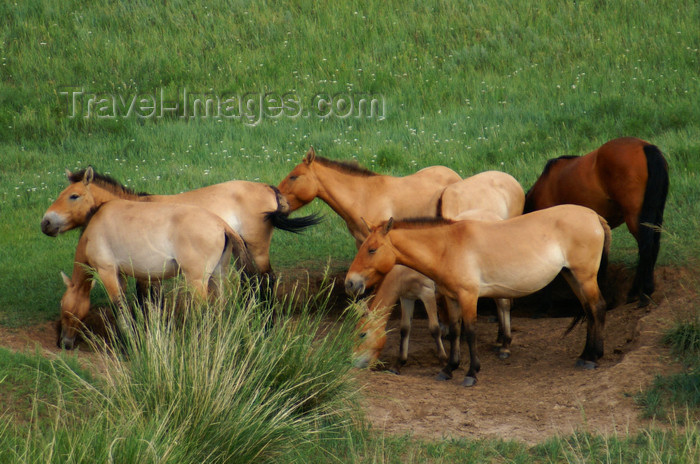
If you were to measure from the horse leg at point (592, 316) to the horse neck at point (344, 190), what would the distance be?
244 cm

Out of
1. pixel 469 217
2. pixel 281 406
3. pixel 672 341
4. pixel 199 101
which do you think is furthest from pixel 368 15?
pixel 281 406

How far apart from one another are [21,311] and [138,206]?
2.00 m

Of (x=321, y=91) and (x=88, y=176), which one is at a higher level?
(x=88, y=176)

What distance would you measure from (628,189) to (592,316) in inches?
78.1

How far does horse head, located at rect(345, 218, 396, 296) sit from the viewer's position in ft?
24.1

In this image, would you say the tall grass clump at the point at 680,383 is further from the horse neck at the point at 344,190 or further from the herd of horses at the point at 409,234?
the horse neck at the point at 344,190

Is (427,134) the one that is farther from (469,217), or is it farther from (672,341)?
(672,341)

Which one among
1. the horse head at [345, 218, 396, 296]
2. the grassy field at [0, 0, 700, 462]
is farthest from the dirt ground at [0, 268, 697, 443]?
the grassy field at [0, 0, 700, 462]

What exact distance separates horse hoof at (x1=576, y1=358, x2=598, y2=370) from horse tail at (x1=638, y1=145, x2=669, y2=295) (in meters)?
1.50

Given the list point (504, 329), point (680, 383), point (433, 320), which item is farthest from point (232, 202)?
point (680, 383)

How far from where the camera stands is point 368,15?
18.0 meters

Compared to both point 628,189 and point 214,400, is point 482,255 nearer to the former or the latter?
point 628,189

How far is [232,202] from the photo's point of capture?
8828 mm

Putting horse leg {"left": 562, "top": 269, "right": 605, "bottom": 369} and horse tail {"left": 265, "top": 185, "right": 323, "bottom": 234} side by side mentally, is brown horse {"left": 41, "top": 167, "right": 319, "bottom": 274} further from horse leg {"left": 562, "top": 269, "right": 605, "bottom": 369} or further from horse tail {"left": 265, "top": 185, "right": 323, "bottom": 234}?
horse leg {"left": 562, "top": 269, "right": 605, "bottom": 369}
